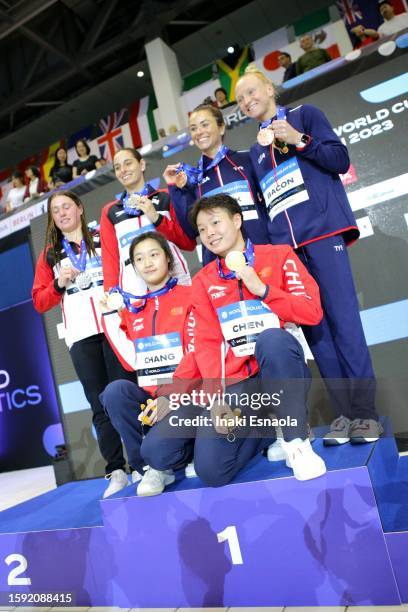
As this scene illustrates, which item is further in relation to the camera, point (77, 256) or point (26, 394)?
point (26, 394)

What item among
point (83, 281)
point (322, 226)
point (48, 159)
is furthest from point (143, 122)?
point (322, 226)

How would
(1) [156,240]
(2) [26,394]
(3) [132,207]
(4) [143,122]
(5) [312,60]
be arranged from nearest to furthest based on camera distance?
1. (1) [156,240]
2. (3) [132,207]
3. (5) [312,60]
4. (2) [26,394]
5. (4) [143,122]

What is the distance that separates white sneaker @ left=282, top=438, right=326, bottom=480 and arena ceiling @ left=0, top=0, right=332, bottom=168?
7580 mm

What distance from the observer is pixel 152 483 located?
174 centimetres

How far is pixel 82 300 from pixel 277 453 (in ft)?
3.95

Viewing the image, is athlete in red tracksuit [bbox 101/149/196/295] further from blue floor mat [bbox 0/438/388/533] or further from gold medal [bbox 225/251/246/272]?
blue floor mat [bbox 0/438/388/533]

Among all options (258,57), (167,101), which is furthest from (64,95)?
(258,57)

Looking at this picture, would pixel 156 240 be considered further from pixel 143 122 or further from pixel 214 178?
pixel 143 122

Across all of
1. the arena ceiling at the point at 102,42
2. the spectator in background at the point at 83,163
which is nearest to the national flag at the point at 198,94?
the arena ceiling at the point at 102,42

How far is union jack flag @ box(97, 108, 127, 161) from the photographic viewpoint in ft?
29.2

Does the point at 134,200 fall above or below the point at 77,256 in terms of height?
above

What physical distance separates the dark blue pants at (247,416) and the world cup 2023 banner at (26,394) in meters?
4.00

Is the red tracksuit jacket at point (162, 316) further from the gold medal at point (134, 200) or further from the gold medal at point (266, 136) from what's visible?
the gold medal at point (266, 136)

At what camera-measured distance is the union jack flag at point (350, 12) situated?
7105 mm
